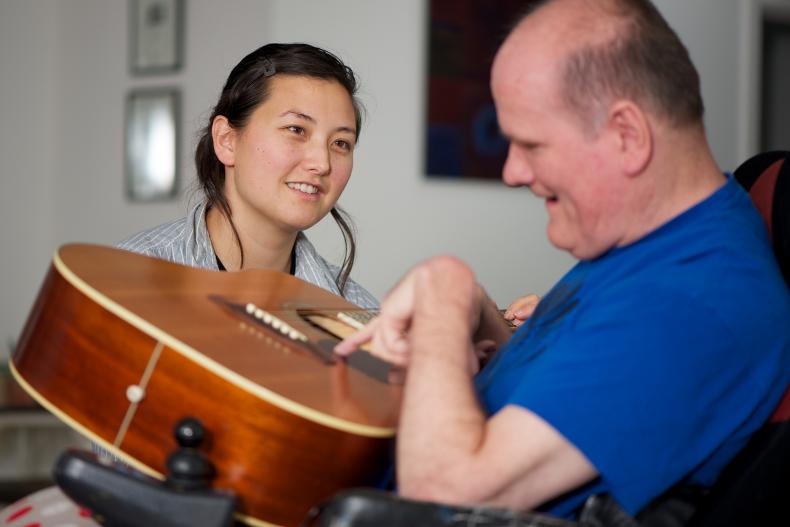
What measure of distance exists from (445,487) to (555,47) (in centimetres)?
51

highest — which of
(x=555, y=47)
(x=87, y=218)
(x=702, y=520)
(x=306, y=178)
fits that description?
(x=555, y=47)

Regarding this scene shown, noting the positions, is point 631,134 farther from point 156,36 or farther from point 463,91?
point 156,36

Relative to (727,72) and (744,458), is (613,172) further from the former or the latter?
(727,72)

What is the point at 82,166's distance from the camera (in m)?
5.80

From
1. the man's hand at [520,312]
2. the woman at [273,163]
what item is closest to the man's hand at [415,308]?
the man's hand at [520,312]

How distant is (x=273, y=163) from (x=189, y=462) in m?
1.22

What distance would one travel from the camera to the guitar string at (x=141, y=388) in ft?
3.99

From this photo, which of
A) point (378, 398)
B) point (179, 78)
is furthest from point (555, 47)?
point (179, 78)

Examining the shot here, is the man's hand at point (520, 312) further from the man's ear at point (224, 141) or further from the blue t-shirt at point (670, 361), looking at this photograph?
the man's ear at point (224, 141)

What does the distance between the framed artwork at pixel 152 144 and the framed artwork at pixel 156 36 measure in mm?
132

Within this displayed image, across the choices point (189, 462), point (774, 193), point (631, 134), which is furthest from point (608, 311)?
point (189, 462)

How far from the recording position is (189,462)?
44.6 inches

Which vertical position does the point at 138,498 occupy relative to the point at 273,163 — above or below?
below

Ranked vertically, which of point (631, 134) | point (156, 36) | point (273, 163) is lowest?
point (273, 163)
